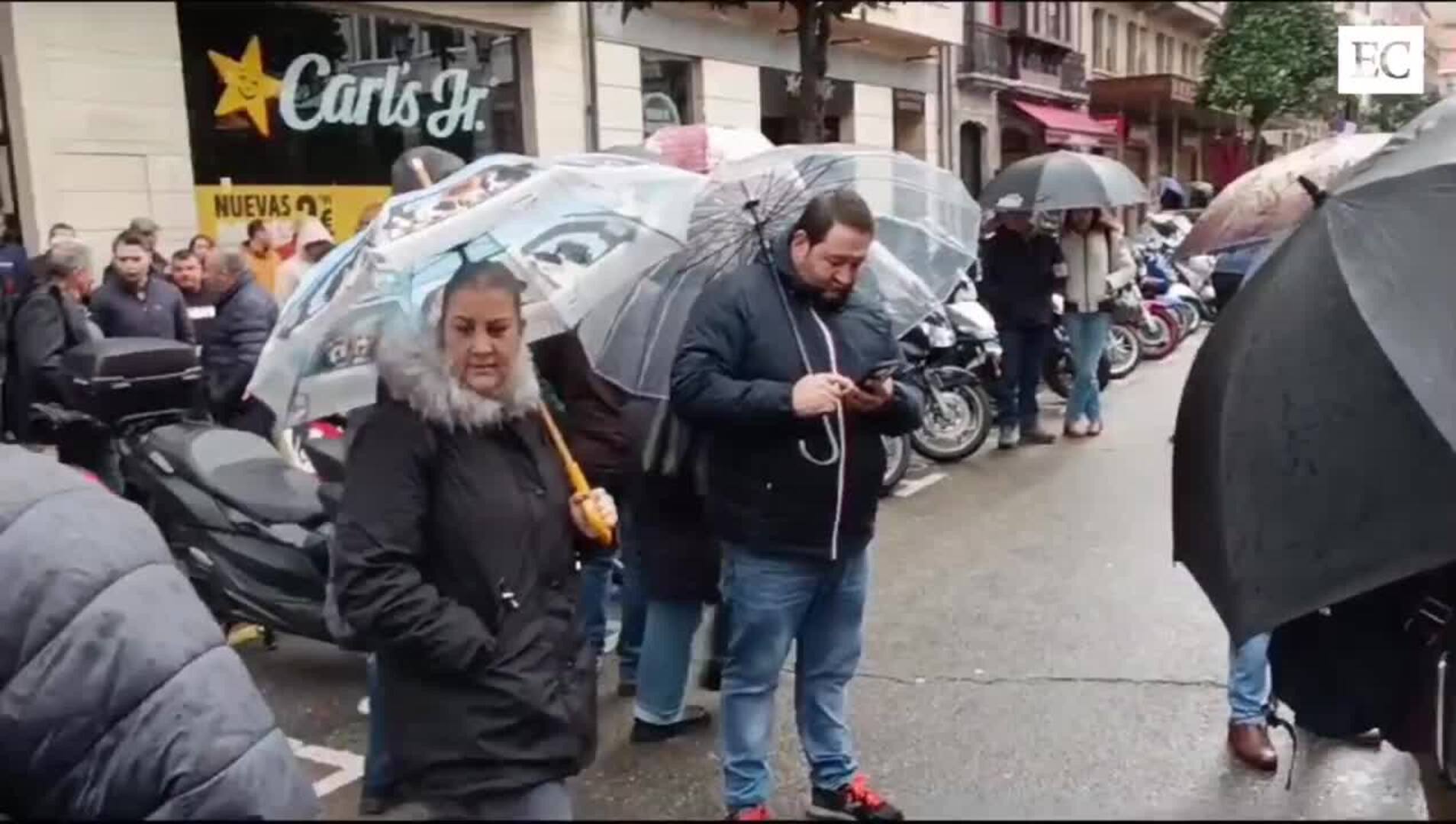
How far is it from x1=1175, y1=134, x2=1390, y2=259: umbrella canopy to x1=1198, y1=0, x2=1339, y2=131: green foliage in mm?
5807

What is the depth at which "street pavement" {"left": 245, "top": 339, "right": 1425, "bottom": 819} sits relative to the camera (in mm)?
3949

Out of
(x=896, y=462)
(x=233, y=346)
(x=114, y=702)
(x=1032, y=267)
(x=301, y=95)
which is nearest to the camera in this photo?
(x=114, y=702)

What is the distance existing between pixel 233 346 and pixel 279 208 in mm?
4647

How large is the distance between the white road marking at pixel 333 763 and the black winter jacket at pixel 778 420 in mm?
1519

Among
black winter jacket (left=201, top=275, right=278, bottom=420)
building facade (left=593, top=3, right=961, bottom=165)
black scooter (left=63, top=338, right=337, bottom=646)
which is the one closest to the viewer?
black scooter (left=63, top=338, right=337, bottom=646)

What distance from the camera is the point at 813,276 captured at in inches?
133

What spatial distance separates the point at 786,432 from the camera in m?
3.34

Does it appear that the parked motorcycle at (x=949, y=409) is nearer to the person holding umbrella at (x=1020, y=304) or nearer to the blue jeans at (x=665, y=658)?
the person holding umbrella at (x=1020, y=304)

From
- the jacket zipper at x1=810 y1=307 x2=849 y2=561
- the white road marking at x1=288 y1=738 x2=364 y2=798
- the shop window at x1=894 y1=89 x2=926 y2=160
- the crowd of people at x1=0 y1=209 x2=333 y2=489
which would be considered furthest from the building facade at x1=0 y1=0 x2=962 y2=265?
the jacket zipper at x1=810 y1=307 x2=849 y2=561

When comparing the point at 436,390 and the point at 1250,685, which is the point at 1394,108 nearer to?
the point at 1250,685

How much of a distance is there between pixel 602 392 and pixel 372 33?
29.8ft

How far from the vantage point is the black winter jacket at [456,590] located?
249cm

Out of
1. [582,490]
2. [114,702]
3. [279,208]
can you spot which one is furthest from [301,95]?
[114,702]

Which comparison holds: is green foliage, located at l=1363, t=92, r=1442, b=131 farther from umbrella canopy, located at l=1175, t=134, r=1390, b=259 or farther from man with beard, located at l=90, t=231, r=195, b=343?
man with beard, located at l=90, t=231, r=195, b=343
